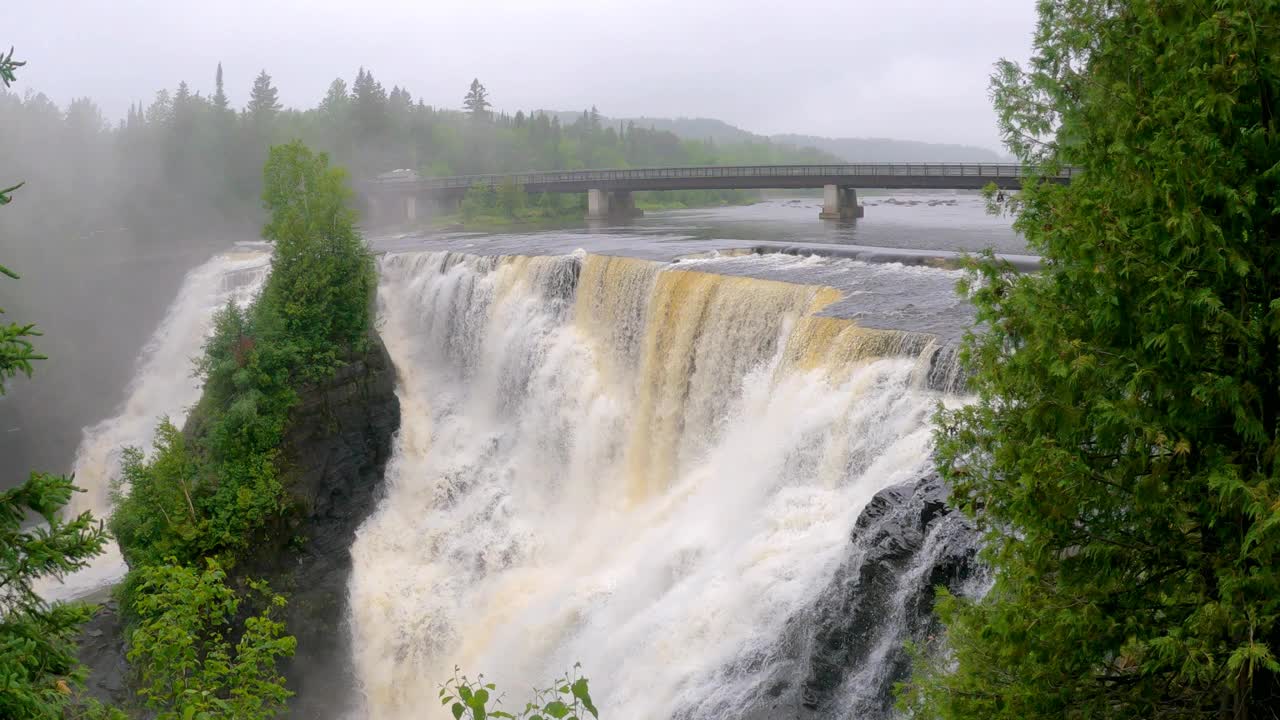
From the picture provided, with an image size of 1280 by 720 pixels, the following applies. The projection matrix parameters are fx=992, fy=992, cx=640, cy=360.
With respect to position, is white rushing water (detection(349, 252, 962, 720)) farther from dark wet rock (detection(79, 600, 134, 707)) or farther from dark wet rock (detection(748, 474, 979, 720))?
dark wet rock (detection(79, 600, 134, 707))

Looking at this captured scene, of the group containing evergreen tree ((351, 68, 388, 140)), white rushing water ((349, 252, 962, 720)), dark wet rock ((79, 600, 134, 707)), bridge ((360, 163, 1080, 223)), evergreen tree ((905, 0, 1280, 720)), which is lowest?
dark wet rock ((79, 600, 134, 707))

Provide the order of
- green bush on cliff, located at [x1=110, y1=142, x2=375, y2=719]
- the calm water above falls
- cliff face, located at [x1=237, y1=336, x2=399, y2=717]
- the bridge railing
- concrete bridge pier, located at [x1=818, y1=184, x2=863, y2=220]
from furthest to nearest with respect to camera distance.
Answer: concrete bridge pier, located at [x1=818, y1=184, x2=863, y2=220] < the bridge railing < green bush on cliff, located at [x1=110, y1=142, x2=375, y2=719] < cliff face, located at [x1=237, y1=336, x2=399, y2=717] < the calm water above falls

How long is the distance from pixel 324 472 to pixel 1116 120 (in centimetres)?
2147

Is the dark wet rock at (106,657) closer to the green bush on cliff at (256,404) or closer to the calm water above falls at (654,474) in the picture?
the green bush on cliff at (256,404)

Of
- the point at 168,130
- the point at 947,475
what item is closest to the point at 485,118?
the point at 168,130

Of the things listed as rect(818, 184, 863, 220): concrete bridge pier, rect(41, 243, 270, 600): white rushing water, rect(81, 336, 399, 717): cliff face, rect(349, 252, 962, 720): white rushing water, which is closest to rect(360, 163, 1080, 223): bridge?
rect(818, 184, 863, 220): concrete bridge pier

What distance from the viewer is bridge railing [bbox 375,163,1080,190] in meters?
40.1

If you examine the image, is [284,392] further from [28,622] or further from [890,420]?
[28,622]

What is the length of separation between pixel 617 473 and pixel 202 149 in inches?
2118

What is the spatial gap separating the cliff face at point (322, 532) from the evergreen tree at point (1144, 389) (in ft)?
55.8

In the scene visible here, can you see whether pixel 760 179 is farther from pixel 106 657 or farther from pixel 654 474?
pixel 106 657

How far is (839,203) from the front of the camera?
4603 cm

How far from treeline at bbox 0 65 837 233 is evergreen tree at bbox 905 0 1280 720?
54164 mm

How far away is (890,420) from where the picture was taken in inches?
602
